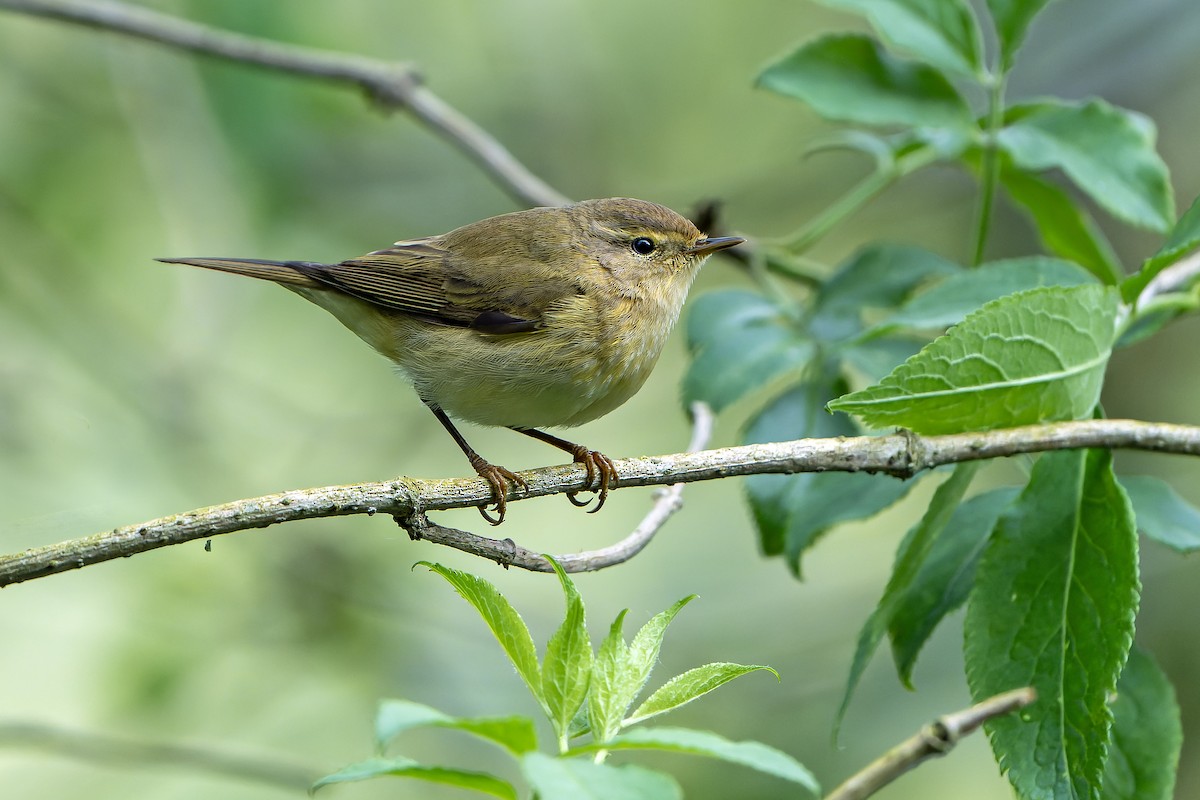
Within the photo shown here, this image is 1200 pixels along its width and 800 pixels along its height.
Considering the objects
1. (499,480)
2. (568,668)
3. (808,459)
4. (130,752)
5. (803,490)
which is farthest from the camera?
(130,752)

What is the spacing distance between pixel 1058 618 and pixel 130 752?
310 centimetres

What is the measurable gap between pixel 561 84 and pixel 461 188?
3.35 ft

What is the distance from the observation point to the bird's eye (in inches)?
167

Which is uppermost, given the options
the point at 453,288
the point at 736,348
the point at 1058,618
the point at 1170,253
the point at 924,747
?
the point at 453,288

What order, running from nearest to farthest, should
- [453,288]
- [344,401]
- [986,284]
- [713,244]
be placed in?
[986,284] → [713,244] → [453,288] → [344,401]

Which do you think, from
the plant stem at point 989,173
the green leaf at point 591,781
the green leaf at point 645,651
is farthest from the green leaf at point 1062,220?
the green leaf at point 591,781

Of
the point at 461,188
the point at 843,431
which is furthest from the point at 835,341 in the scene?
the point at 461,188

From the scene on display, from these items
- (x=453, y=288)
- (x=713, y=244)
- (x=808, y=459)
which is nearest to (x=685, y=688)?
(x=808, y=459)

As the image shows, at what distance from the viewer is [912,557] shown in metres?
2.48

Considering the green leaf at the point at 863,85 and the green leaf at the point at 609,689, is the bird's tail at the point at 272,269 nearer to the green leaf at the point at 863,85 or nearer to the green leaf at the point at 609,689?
the green leaf at the point at 863,85

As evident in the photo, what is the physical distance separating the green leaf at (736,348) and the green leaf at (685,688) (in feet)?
5.00

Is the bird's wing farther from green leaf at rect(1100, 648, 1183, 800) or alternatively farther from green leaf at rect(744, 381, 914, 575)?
green leaf at rect(1100, 648, 1183, 800)

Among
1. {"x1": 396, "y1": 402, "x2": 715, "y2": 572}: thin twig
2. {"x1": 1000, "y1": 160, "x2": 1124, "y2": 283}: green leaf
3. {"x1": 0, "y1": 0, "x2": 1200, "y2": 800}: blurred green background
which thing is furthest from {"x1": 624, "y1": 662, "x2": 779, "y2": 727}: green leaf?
{"x1": 0, "y1": 0, "x2": 1200, "y2": 800}: blurred green background

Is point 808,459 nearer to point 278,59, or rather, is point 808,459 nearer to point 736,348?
point 736,348
